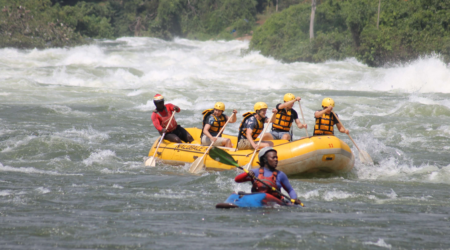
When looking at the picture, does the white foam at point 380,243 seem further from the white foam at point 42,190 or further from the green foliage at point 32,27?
the green foliage at point 32,27

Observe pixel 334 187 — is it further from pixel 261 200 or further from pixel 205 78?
pixel 205 78

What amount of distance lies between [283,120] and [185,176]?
2.01 m

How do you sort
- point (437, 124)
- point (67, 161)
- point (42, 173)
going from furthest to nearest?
point (437, 124)
point (67, 161)
point (42, 173)

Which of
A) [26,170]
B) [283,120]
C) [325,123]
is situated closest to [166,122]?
[283,120]

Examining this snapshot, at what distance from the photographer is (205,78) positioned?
24.9 m

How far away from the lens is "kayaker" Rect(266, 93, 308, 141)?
889 centimetres

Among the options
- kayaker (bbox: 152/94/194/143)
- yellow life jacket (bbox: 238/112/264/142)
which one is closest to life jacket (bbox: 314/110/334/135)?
yellow life jacket (bbox: 238/112/264/142)

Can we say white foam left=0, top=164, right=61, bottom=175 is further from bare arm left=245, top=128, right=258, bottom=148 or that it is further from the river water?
bare arm left=245, top=128, right=258, bottom=148

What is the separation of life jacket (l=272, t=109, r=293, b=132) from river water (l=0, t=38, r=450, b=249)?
1116 millimetres

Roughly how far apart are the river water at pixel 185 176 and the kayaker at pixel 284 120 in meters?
1.01

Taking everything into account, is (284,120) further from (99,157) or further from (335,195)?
(99,157)

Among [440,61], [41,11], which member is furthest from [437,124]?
[41,11]

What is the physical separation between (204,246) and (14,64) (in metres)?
24.5

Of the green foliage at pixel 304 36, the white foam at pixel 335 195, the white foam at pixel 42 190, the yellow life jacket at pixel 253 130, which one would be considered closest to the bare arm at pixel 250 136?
Result: the yellow life jacket at pixel 253 130
